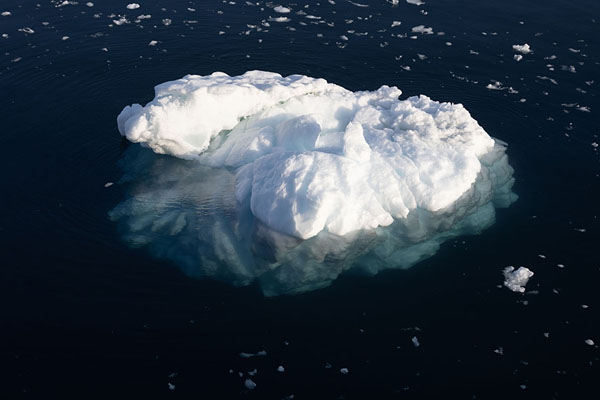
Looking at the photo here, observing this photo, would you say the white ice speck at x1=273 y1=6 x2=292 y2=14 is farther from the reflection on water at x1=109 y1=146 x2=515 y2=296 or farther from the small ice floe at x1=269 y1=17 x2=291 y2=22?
the reflection on water at x1=109 y1=146 x2=515 y2=296

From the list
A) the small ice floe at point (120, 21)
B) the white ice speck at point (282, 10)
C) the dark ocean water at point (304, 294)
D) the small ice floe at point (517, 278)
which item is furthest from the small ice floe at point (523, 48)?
the small ice floe at point (120, 21)

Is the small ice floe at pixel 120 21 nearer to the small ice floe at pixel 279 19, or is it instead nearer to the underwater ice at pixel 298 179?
the small ice floe at pixel 279 19

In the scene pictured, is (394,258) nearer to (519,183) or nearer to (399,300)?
(399,300)

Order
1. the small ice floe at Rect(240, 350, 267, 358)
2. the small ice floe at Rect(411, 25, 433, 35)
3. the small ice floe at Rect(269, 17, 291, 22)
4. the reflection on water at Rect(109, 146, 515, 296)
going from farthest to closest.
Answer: the small ice floe at Rect(269, 17, 291, 22), the small ice floe at Rect(411, 25, 433, 35), the reflection on water at Rect(109, 146, 515, 296), the small ice floe at Rect(240, 350, 267, 358)

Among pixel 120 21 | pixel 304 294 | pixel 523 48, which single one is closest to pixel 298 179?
pixel 304 294

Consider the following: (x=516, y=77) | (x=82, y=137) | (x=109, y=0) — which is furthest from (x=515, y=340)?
(x=109, y=0)

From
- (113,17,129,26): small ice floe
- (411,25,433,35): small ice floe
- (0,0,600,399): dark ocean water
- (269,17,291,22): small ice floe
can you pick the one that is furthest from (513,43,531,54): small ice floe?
(113,17,129,26): small ice floe
